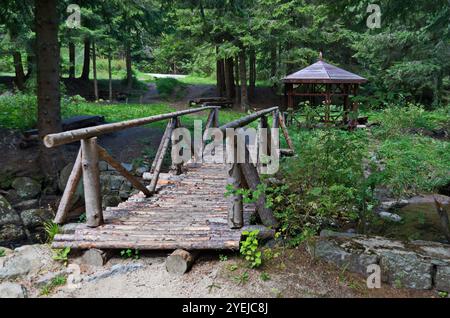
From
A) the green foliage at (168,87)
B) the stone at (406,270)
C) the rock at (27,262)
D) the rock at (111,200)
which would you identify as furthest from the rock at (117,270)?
the green foliage at (168,87)

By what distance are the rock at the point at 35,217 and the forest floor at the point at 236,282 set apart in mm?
4459

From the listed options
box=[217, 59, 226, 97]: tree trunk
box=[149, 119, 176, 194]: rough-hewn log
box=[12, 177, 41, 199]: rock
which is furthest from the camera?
box=[217, 59, 226, 97]: tree trunk

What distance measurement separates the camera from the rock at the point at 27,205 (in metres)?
8.27

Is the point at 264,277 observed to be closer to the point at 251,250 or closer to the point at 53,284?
the point at 251,250

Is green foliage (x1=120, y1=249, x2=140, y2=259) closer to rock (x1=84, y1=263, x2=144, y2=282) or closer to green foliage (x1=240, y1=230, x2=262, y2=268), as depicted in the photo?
rock (x1=84, y1=263, x2=144, y2=282)

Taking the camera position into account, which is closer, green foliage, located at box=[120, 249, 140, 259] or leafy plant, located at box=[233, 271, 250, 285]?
leafy plant, located at box=[233, 271, 250, 285]

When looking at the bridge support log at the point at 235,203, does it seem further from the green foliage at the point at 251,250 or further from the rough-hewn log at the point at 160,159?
the rough-hewn log at the point at 160,159

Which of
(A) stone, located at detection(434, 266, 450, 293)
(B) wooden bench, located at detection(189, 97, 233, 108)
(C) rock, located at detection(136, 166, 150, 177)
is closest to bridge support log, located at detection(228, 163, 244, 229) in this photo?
(A) stone, located at detection(434, 266, 450, 293)

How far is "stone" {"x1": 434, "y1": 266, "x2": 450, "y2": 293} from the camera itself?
3221 millimetres

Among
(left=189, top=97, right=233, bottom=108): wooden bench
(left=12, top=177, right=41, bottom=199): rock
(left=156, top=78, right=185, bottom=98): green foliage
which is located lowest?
(left=12, top=177, right=41, bottom=199): rock

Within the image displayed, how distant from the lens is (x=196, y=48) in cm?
2066

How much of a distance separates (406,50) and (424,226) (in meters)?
17.8

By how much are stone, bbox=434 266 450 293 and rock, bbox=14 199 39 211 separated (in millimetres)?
7721
